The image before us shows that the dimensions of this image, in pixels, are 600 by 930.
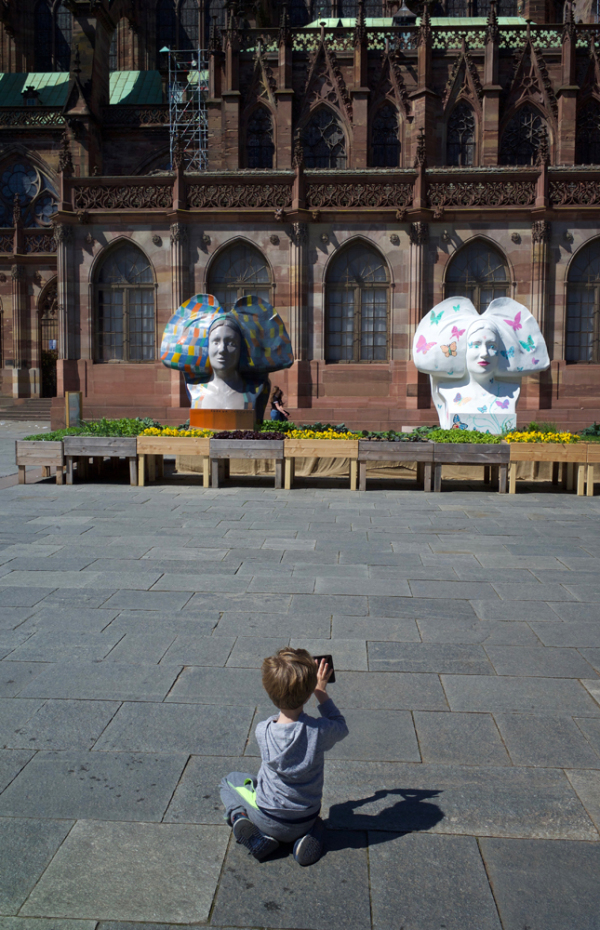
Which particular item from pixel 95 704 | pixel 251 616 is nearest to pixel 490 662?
pixel 251 616

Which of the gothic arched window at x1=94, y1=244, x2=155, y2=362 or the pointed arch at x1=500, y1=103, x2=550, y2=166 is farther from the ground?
the pointed arch at x1=500, y1=103, x2=550, y2=166

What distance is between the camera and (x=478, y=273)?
74.9ft

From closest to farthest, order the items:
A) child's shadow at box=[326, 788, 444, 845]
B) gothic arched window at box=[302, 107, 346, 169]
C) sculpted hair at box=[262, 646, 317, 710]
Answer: sculpted hair at box=[262, 646, 317, 710] → child's shadow at box=[326, 788, 444, 845] → gothic arched window at box=[302, 107, 346, 169]

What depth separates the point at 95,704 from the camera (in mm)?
4336

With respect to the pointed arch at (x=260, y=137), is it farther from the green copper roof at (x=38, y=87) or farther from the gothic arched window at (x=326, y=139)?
the green copper roof at (x=38, y=87)

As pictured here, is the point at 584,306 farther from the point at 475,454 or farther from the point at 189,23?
the point at 189,23

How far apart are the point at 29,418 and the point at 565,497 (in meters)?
21.7

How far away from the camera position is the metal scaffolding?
122 ft

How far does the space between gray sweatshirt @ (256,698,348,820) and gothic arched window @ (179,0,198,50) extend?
1812 inches

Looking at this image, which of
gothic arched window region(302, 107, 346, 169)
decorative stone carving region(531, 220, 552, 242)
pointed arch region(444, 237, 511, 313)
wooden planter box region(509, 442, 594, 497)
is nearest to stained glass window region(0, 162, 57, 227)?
gothic arched window region(302, 107, 346, 169)

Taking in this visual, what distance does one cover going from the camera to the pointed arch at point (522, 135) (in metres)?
33.1

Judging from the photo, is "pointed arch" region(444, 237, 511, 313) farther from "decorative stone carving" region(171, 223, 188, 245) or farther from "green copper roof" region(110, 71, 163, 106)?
"green copper roof" region(110, 71, 163, 106)

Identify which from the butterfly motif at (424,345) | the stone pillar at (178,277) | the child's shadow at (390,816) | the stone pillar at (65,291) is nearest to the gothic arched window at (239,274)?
the stone pillar at (178,277)

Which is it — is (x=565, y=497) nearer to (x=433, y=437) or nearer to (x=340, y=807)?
(x=433, y=437)
